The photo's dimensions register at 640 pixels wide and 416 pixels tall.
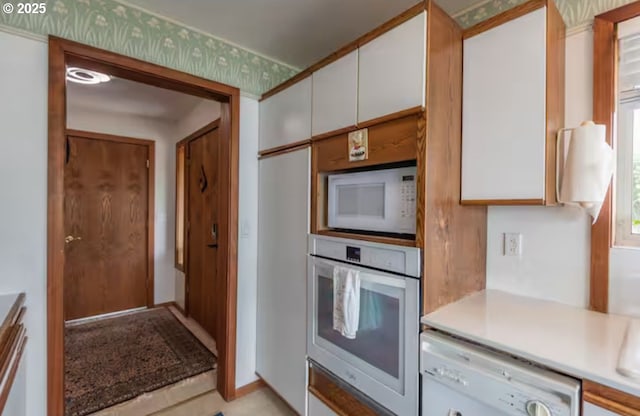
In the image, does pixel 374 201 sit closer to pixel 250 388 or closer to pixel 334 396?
A: pixel 334 396

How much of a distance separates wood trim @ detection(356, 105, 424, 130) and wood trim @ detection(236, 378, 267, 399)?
1969 millimetres

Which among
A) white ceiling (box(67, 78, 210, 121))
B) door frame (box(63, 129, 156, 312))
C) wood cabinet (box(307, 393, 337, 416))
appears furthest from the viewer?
door frame (box(63, 129, 156, 312))

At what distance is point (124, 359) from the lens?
101 inches

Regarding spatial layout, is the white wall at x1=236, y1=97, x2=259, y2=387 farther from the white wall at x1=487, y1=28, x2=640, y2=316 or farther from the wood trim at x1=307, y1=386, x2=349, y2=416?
the white wall at x1=487, y1=28, x2=640, y2=316

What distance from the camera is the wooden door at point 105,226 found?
336cm

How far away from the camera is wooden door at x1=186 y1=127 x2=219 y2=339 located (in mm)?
2916

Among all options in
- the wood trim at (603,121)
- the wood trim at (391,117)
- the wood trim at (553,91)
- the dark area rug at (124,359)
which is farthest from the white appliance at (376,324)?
the dark area rug at (124,359)

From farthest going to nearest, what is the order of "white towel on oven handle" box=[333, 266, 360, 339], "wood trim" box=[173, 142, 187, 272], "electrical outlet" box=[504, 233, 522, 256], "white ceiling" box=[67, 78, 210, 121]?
"wood trim" box=[173, 142, 187, 272], "white ceiling" box=[67, 78, 210, 121], "electrical outlet" box=[504, 233, 522, 256], "white towel on oven handle" box=[333, 266, 360, 339]

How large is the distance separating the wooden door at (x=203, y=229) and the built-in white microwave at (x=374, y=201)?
5.21 feet

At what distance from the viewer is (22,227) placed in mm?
1446

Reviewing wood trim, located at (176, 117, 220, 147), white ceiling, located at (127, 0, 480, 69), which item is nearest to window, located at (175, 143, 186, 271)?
wood trim, located at (176, 117, 220, 147)

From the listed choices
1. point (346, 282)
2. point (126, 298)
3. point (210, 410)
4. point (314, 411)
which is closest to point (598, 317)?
point (346, 282)

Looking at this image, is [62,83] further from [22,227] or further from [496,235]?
[496,235]

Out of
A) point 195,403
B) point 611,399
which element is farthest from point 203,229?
point 611,399
